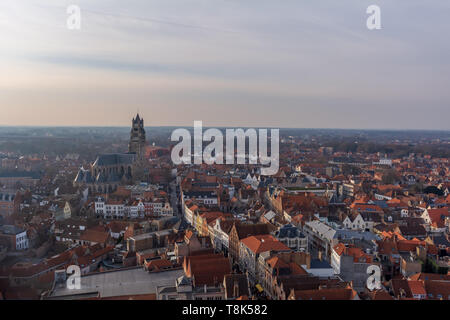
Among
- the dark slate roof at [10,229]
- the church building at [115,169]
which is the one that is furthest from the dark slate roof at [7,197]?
the dark slate roof at [10,229]

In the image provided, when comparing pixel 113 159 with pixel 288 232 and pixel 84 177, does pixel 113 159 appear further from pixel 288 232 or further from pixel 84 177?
pixel 288 232

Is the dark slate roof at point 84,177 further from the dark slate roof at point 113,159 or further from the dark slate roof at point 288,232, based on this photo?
the dark slate roof at point 288,232

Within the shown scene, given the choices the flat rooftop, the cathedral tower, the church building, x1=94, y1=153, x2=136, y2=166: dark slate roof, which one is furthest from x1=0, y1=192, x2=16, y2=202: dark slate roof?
the flat rooftop

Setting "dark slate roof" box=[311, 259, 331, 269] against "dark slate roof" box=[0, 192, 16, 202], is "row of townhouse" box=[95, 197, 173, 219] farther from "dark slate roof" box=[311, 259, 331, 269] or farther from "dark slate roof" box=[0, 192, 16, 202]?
"dark slate roof" box=[311, 259, 331, 269]

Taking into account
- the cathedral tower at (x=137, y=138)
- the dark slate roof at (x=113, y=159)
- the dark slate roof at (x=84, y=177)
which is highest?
the cathedral tower at (x=137, y=138)

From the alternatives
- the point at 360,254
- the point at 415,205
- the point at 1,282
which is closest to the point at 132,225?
the point at 1,282

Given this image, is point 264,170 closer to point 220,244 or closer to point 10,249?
point 220,244

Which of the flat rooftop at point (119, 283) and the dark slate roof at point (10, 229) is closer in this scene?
the flat rooftop at point (119, 283)
